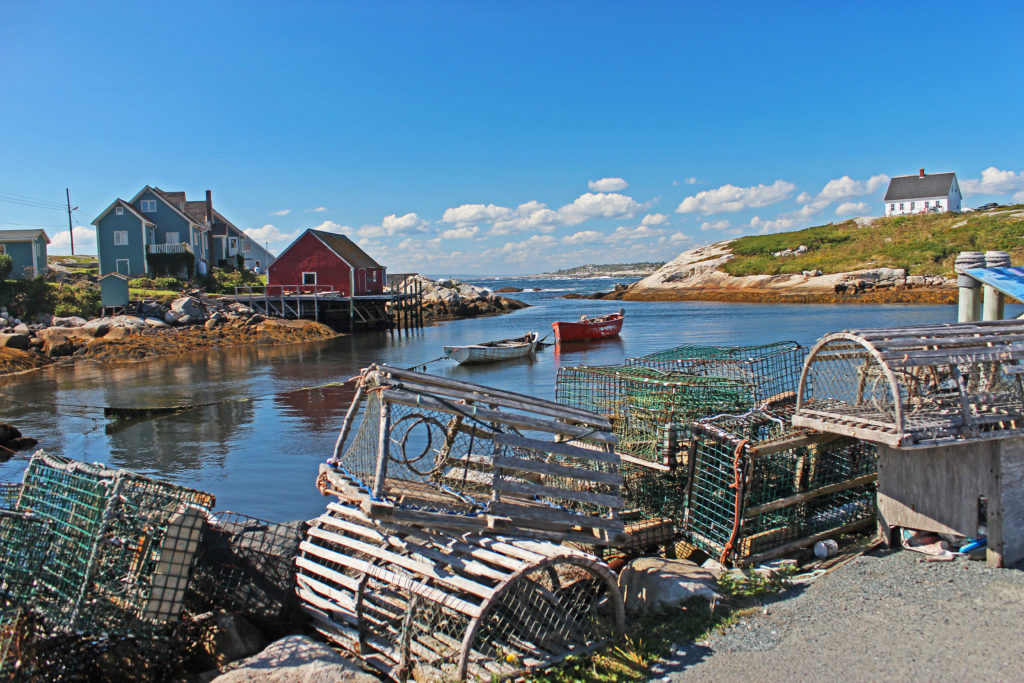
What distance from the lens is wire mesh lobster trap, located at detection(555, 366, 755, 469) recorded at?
293 inches

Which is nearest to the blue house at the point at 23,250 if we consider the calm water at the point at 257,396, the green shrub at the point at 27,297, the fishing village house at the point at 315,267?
the green shrub at the point at 27,297

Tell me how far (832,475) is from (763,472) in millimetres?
941

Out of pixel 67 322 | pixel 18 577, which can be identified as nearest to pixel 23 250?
pixel 67 322

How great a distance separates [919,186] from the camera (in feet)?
294

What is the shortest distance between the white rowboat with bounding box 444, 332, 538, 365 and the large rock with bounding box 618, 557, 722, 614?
23.6 m

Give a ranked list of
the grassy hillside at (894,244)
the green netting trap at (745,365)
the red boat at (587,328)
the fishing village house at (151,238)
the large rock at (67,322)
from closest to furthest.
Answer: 1. the green netting trap at (745,365)
2. the large rock at (67,322)
3. the red boat at (587,328)
4. the fishing village house at (151,238)
5. the grassy hillside at (894,244)

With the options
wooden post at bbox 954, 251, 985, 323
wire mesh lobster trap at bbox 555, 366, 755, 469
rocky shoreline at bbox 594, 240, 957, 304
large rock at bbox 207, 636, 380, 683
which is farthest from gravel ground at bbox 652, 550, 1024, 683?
rocky shoreline at bbox 594, 240, 957, 304

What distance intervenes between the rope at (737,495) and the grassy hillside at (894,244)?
54687 millimetres

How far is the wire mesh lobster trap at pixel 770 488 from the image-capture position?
21.2 ft

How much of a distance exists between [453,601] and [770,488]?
3638mm

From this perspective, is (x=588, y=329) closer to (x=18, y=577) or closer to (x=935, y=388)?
(x=935, y=388)

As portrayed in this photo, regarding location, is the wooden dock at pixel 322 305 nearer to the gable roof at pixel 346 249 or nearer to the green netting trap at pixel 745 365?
the gable roof at pixel 346 249

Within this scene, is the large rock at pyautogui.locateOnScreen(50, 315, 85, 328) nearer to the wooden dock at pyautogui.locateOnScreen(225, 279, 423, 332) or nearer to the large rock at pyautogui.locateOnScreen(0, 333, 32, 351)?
the large rock at pyautogui.locateOnScreen(0, 333, 32, 351)

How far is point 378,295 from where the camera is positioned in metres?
45.7
